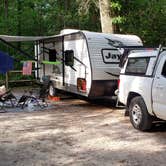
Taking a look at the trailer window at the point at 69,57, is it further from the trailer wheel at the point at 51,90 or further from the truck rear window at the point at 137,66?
the truck rear window at the point at 137,66

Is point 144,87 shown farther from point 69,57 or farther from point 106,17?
point 106,17

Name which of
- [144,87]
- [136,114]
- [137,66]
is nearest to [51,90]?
[137,66]

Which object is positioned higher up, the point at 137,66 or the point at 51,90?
the point at 137,66

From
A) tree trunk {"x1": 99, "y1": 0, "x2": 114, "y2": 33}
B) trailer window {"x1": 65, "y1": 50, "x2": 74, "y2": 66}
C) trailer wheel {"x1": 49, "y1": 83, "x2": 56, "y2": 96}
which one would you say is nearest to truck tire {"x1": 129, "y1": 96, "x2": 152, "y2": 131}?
trailer window {"x1": 65, "y1": 50, "x2": 74, "y2": 66}

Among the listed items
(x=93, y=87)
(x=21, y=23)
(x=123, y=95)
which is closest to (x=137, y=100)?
(x=123, y=95)

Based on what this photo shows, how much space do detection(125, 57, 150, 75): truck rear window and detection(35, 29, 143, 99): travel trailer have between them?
1785 mm

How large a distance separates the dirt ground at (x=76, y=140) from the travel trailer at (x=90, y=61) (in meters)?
1.17

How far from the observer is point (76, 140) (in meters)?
8.84

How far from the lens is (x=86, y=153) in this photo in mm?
7719

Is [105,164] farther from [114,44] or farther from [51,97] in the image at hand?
[51,97]

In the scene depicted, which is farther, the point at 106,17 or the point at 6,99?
the point at 106,17

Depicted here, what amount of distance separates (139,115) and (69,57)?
19.3 feet

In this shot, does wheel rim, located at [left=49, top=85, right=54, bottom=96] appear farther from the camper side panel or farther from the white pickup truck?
the white pickup truck

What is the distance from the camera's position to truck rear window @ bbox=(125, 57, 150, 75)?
979 centimetres
